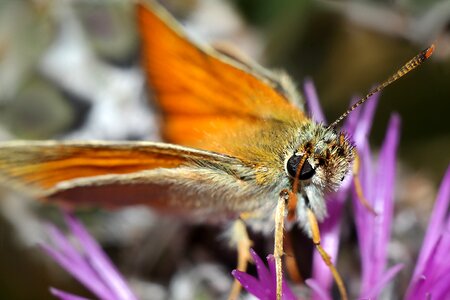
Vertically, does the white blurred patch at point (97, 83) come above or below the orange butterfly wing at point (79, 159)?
above

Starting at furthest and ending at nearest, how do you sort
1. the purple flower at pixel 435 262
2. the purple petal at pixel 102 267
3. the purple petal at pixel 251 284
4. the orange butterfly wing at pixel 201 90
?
the purple petal at pixel 102 267 < the orange butterfly wing at pixel 201 90 < the purple flower at pixel 435 262 < the purple petal at pixel 251 284

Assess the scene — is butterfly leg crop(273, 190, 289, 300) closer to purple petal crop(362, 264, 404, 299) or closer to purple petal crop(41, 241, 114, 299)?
purple petal crop(362, 264, 404, 299)

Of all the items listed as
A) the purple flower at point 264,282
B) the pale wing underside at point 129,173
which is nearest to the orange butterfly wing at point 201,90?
the pale wing underside at point 129,173

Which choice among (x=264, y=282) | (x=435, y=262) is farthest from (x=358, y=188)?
(x=264, y=282)

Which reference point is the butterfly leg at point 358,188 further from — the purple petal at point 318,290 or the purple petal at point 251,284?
the purple petal at point 251,284

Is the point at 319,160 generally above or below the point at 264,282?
above

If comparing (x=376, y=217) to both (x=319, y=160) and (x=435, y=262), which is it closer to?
(x=435, y=262)
